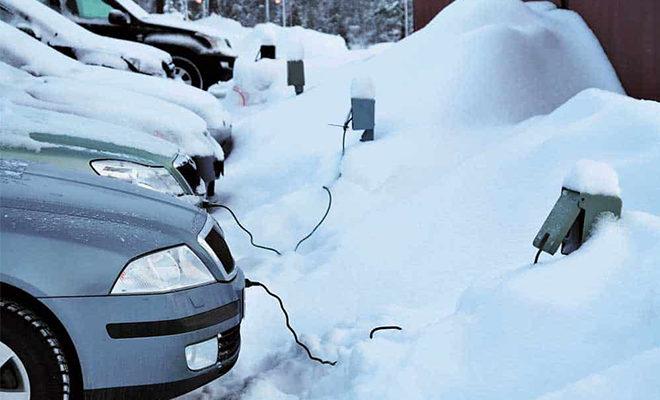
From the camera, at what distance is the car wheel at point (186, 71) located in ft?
39.3

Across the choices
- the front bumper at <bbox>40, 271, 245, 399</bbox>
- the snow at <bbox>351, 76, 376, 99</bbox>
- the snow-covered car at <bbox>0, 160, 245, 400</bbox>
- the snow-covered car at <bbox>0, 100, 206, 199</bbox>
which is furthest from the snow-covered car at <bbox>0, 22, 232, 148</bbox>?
the front bumper at <bbox>40, 271, 245, 399</bbox>

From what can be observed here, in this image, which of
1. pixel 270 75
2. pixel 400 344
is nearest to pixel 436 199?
pixel 400 344

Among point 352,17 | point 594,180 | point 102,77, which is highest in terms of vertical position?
point 594,180

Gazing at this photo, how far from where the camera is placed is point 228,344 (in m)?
2.84

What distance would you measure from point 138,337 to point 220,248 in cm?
→ 60

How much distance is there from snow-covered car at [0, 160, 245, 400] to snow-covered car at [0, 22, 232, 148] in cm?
365

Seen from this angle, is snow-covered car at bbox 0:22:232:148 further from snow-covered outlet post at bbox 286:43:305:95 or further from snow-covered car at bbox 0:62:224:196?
snow-covered outlet post at bbox 286:43:305:95

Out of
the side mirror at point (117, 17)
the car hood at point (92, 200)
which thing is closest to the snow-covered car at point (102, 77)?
the car hood at point (92, 200)

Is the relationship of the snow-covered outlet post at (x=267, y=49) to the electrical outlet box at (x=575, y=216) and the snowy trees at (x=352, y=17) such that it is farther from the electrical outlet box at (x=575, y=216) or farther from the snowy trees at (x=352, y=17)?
the snowy trees at (x=352, y=17)

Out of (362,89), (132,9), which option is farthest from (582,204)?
(132,9)

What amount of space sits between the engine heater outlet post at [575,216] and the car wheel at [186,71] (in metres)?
9.58

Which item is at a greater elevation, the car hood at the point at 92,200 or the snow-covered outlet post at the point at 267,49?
the car hood at the point at 92,200

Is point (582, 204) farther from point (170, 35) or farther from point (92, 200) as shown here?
point (170, 35)

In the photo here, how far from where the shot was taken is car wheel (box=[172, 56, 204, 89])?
472 inches
